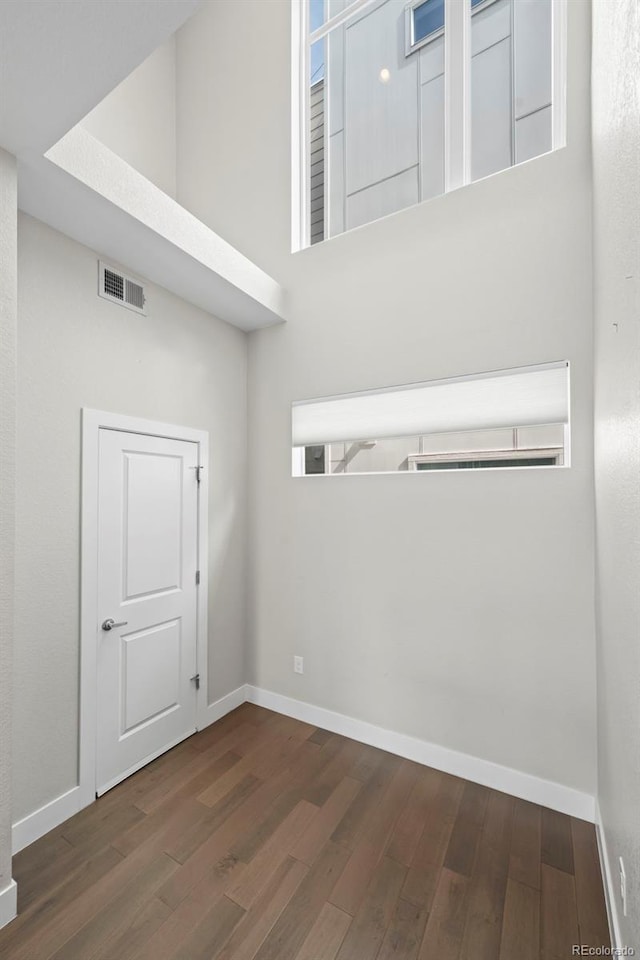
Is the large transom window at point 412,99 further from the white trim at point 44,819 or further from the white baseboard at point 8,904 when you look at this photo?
the white baseboard at point 8,904

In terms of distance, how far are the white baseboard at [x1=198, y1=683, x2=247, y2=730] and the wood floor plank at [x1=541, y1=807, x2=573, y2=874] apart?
1.98 meters

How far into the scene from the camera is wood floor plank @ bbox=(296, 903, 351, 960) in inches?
57.6

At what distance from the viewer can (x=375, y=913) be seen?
1.61m

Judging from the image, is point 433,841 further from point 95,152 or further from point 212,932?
point 95,152

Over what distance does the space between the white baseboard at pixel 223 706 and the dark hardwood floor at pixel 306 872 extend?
40cm

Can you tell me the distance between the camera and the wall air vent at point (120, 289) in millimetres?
2234

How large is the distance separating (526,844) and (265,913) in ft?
3.82

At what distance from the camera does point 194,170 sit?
Result: 3.62 metres

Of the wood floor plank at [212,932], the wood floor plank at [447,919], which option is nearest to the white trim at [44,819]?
the wood floor plank at [212,932]

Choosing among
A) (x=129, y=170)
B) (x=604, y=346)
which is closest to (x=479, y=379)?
(x=604, y=346)

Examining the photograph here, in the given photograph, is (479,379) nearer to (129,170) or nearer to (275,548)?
(275,548)

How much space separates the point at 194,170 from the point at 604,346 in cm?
363

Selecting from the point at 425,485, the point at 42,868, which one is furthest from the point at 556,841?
the point at 42,868

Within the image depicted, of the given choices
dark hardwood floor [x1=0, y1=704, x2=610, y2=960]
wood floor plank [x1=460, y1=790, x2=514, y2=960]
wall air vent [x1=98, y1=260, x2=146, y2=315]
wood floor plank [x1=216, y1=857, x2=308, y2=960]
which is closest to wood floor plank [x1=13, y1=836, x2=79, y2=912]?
dark hardwood floor [x1=0, y1=704, x2=610, y2=960]
